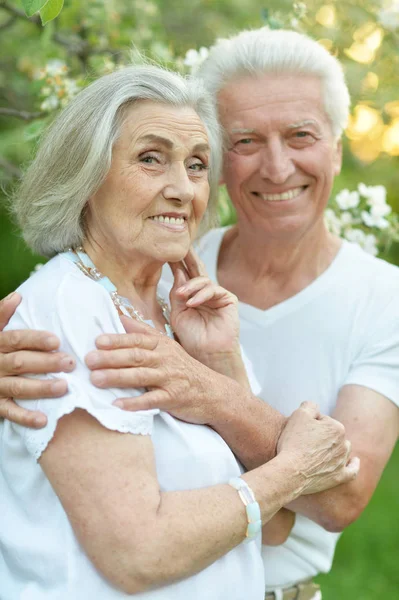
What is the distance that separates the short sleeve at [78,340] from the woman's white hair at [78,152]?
23 centimetres

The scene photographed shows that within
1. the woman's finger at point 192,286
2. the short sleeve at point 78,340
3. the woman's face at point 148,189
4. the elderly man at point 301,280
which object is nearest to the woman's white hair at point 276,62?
the elderly man at point 301,280

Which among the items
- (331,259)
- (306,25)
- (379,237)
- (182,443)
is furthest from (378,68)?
(182,443)

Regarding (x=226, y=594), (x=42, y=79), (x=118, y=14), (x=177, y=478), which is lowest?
(x=226, y=594)

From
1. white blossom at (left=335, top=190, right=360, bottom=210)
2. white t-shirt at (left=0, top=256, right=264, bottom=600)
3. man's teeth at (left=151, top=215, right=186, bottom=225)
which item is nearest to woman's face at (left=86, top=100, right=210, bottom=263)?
man's teeth at (left=151, top=215, right=186, bottom=225)

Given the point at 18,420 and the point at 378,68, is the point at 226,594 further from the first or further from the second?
the point at 378,68

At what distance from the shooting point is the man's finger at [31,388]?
6.66 ft

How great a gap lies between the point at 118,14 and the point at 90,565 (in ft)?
10.5

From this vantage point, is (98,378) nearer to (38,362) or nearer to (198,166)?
(38,362)

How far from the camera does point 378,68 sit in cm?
459

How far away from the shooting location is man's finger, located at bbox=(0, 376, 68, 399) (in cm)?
203

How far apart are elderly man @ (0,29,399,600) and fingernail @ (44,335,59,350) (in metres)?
0.80

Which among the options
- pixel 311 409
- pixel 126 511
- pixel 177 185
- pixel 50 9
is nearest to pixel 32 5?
pixel 50 9

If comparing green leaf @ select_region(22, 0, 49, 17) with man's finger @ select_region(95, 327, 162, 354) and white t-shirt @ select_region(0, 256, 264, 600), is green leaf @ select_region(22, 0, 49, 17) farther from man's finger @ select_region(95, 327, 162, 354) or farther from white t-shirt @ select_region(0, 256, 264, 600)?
man's finger @ select_region(95, 327, 162, 354)

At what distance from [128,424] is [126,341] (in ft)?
0.76
